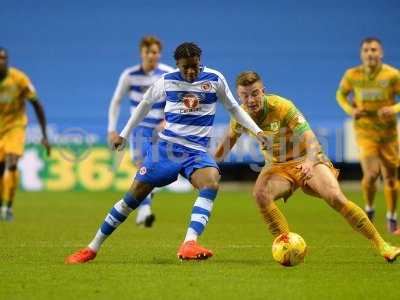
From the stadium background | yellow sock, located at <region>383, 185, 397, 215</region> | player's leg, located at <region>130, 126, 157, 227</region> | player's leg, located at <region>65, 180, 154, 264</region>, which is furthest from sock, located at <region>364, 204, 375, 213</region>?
the stadium background

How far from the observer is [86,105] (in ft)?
80.9

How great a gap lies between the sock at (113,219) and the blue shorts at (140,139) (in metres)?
4.63

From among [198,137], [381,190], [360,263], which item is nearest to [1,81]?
[198,137]

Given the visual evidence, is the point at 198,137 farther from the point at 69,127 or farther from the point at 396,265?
the point at 69,127

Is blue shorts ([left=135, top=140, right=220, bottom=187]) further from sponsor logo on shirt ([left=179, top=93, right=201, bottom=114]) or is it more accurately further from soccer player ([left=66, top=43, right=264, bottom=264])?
sponsor logo on shirt ([left=179, top=93, right=201, bottom=114])

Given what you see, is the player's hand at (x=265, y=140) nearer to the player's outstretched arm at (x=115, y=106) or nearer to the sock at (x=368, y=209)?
the player's outstretched arm at (x=115, y=106)

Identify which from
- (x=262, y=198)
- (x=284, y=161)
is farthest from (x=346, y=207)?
(x=284, y=161)

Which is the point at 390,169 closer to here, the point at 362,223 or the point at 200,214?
the point at 362,223

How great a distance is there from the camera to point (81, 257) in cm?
855

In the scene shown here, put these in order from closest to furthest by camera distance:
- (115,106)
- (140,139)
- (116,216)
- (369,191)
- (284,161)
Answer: (116,216), (284,161), (115,106), (369,191), (140,139)

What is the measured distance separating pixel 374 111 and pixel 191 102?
5.36 m

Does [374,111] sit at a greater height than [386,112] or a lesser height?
lesser

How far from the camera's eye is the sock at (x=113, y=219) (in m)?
8.66

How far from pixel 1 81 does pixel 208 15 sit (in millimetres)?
11929
